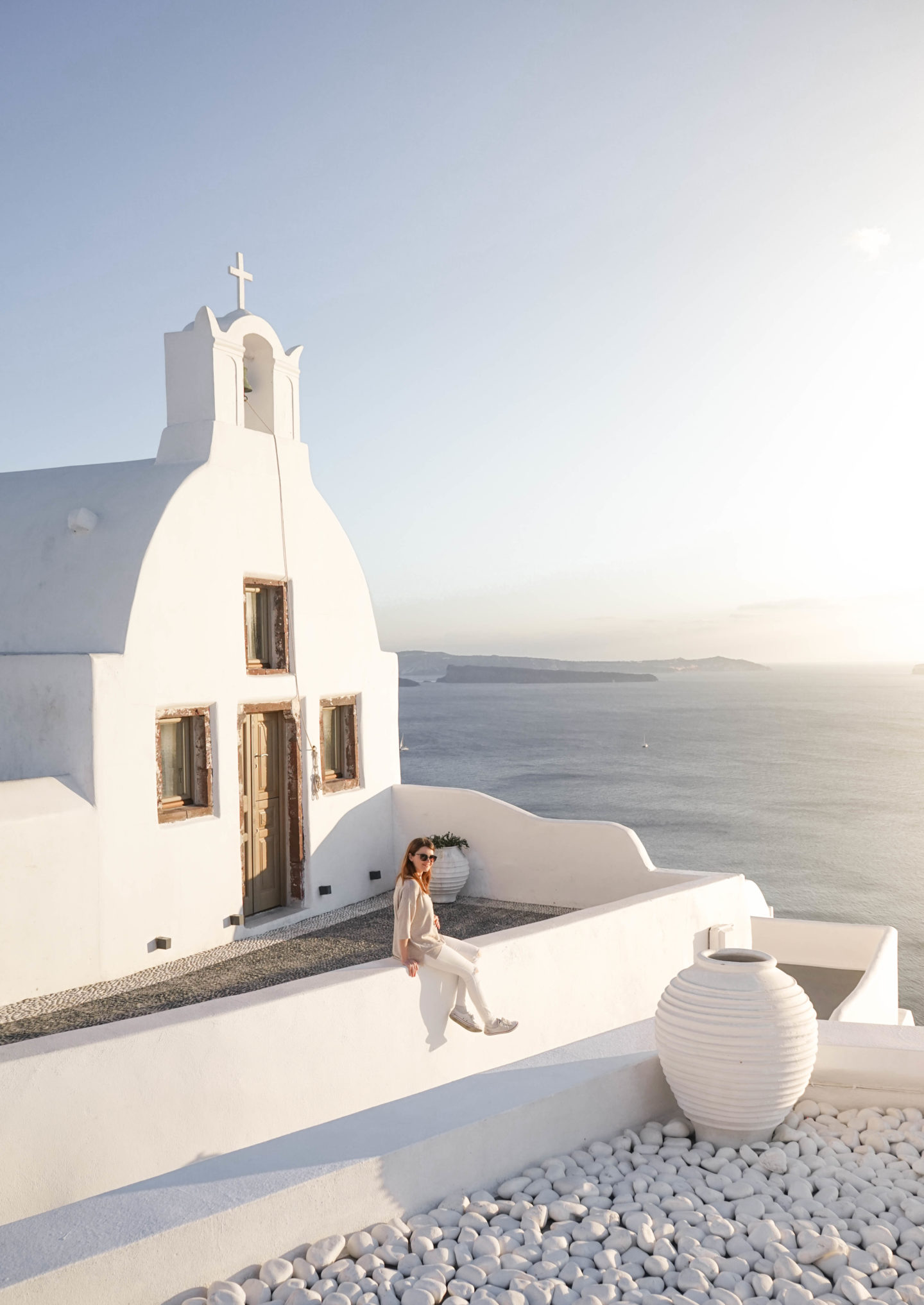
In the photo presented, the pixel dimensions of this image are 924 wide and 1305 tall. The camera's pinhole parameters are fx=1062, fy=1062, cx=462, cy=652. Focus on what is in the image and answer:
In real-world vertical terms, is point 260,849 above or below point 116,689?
below

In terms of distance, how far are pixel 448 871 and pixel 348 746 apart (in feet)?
5.88

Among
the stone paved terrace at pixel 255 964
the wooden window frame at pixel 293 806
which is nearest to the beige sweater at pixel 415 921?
the stone paved terrace at pixel 255 964

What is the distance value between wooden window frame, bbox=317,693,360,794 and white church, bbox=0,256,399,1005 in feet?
0.08

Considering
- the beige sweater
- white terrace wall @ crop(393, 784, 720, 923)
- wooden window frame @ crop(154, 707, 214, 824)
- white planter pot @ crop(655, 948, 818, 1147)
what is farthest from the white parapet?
white terrace wall @ crop(393, 784, 720, 923)

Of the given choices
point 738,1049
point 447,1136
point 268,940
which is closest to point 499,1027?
point 738,1049

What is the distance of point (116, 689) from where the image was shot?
29.5ft

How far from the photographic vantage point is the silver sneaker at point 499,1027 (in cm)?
737

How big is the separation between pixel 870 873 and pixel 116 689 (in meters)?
49.7

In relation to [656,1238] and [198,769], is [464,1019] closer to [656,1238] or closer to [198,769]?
→ [656,1238]

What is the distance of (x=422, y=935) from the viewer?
277 inches

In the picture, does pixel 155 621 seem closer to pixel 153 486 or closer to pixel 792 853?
pixel 153 486

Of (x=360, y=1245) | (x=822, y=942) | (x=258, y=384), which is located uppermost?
(x=258, y=384)

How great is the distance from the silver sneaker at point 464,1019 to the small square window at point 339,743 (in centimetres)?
445

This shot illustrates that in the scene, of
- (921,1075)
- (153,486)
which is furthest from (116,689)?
(921,1075)
